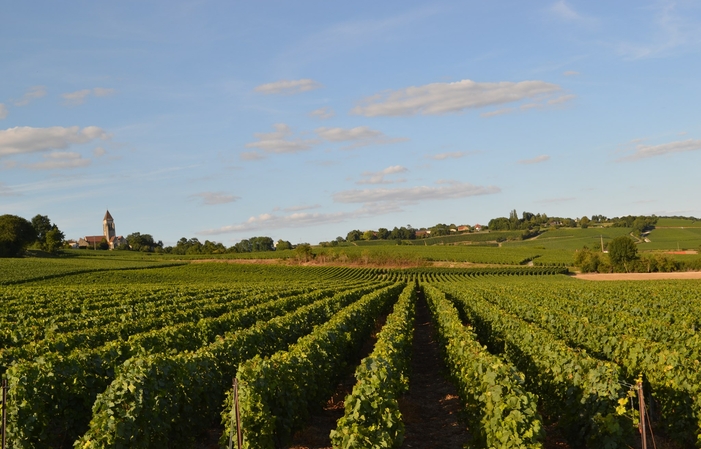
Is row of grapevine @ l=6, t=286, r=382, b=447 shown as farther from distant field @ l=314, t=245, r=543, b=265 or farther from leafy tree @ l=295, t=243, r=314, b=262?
distant field @ l=314, t=245, r=543, b=265

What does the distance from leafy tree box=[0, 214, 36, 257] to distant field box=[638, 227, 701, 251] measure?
124500 millimetres

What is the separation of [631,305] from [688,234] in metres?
139

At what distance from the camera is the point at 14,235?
344 ft

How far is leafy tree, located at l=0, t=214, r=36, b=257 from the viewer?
103938mm

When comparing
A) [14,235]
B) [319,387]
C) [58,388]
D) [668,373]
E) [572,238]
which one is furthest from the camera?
[572,238]

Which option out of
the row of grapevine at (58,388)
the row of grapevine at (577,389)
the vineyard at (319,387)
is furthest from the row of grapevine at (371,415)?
the row of grapevine at (58,388)

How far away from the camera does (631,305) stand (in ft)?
95.6

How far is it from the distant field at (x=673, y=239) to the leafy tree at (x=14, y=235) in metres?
124

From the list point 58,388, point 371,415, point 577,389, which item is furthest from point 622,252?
point 58,388

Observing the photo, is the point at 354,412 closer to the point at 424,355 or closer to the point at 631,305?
the point at 424,355

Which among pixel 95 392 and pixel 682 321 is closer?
pixel 95 392

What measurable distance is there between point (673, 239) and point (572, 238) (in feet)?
76.7

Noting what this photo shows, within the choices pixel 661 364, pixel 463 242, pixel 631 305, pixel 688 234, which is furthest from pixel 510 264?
pixel 661 364

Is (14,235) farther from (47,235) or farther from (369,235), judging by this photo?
(369,235)
